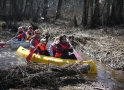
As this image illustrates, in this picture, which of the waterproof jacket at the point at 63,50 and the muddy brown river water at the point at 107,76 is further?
the waterproof jacket at the point at 63,50

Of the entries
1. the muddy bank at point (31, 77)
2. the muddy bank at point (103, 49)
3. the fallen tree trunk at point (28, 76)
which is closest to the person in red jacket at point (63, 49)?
the muddy bank at point (103, 49)

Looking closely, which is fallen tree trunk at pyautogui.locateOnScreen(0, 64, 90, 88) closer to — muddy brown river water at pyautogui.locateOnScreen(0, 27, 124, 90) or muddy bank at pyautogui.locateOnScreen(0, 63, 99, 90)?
muddy bank at pyautogui.locateOnScreen(0, 63, 99, 90)

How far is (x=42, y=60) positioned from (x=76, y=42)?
561 centimetres

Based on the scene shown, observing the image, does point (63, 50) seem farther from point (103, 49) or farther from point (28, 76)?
point (28, 76)

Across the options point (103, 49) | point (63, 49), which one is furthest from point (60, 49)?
point (103, 49)

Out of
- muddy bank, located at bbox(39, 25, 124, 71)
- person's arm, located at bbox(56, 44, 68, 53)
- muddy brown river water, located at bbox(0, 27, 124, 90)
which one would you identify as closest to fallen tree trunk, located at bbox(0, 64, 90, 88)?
muddy brown river water, located at bbox(0, 27, 124, 90)

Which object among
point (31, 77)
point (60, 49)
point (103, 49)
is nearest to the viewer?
point (31, 77)

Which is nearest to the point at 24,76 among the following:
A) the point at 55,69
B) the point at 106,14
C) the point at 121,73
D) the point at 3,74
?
the point at 3,74

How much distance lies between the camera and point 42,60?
35.5 feet

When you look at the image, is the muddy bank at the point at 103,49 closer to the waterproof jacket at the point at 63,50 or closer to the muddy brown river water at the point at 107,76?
the muddy brown river water at the point at 107,76

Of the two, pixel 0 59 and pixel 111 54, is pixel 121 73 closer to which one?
pixel 111 54

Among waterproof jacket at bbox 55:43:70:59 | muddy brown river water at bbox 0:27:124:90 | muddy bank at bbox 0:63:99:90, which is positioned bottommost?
muddy brown river water at bbox 0:27:124:90

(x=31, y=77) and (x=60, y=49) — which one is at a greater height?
(x=60, y=49)

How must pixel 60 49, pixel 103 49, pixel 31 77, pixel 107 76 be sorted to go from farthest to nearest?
pixel 103 49 → pixel 60 49 → pixel 107 76 → pixel 31 77
